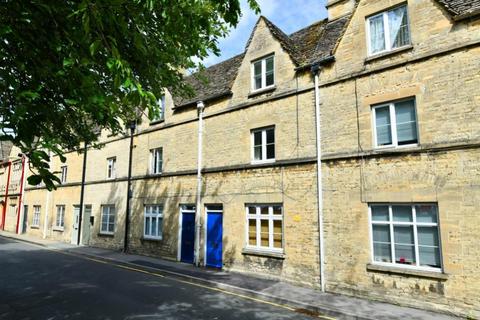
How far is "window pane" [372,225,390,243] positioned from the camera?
995cm

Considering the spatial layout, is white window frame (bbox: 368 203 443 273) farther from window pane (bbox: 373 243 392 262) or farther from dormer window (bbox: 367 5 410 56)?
dormer window (bbox: 367 5 410 56)

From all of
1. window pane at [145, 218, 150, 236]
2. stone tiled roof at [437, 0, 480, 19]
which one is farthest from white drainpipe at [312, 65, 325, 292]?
window pane at [145, 218, 150, 236]

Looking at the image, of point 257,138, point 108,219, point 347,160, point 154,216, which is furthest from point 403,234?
point 108,219

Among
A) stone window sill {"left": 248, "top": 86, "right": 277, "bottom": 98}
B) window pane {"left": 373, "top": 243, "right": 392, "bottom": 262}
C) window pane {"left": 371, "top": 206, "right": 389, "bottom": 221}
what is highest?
stone window sill {"left": 248, "top": 86, "right": 277, "bottom": 98}

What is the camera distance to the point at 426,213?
368 inches

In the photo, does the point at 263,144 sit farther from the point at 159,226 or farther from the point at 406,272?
the point at 159,226

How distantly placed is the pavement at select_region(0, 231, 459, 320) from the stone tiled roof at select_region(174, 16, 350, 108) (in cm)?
726

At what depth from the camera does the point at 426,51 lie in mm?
9766

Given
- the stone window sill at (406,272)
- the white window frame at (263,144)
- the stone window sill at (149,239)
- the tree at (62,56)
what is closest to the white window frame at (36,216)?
the stone window sill at (149,239)

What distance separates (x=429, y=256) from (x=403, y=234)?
85 cm

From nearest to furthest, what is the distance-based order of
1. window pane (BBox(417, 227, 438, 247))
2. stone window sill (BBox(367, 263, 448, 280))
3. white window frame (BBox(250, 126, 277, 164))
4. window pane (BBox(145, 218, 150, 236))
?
1. stone window sill (BBox(367, 263, 448, 280))
2. window pane (BBox(417, 227, 438, 247))
3. white window frame (BBox(250, 126, 277, 164))
4. window pane (BBox(145, 218, 150, 236))

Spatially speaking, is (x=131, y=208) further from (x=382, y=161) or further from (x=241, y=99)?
(x=382, y=161)

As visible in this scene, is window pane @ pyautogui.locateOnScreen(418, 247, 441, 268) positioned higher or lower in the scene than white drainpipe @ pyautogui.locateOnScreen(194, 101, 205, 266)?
lower

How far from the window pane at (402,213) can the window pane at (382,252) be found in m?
0.87
